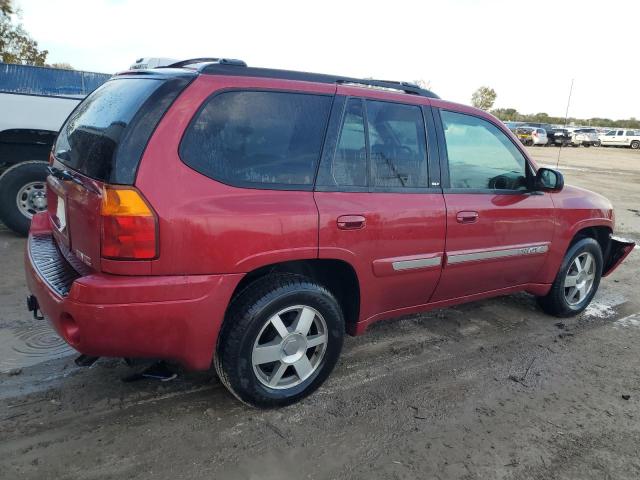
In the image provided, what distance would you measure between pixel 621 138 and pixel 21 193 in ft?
151

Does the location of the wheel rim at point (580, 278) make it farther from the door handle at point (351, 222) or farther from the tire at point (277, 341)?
the tire at point (277, 341)

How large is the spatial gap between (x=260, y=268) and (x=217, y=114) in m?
0.80

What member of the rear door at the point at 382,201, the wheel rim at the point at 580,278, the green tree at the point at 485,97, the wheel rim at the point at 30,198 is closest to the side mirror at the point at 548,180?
the wheel rim at the point at 580,278

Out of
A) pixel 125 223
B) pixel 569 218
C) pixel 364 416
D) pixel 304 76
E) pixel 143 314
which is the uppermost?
pixel 304 76

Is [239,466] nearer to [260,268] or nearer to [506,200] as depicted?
[260,268]

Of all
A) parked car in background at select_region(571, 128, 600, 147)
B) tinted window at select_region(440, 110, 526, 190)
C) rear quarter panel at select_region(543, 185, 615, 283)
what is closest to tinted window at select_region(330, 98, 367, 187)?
tinted window at select_region(440, 110, 526, 190)

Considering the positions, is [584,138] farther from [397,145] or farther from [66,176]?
[66,176]

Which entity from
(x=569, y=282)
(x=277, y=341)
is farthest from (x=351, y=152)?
(x=569, y=282)

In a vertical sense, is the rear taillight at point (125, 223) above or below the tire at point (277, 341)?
above

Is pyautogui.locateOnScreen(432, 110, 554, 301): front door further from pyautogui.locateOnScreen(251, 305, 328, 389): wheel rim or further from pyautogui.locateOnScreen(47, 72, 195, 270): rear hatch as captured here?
pyautogui.locateOnScreen(47, 72, 195, 270): rear hatch

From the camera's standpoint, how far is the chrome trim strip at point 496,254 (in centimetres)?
344

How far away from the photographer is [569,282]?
4453 millimetres

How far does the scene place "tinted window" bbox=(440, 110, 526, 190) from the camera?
345 cm

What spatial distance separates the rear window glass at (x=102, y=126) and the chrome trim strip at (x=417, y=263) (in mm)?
1686
